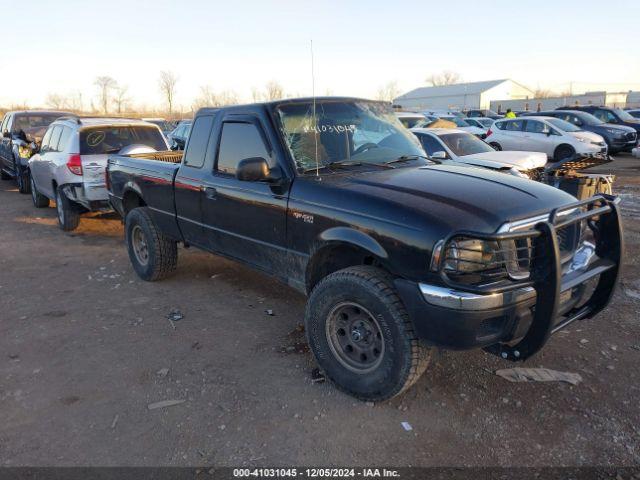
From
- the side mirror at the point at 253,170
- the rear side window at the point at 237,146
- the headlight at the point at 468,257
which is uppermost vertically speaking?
the rear side window at the point at 237,146

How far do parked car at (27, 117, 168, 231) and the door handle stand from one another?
3373 millimetres

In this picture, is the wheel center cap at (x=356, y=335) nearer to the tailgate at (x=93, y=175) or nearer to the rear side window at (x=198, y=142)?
the rear side window at (x=198, y=142)

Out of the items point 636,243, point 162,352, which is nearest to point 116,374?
point 162,352

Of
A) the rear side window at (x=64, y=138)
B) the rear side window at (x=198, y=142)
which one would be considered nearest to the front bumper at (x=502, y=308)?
the rear side window at (x=198, y=142)

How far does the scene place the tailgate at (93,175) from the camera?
7.52 metres

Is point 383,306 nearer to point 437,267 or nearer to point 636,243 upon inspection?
point 437,267

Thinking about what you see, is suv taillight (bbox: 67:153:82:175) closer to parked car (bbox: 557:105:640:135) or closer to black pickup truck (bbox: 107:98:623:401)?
black pickup truck (bbox: 107:98:623:401)

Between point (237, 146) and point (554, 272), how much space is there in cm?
270

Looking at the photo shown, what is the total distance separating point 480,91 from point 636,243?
77.6 m

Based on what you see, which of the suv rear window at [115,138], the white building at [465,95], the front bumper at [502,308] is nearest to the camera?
the front bumper at [502,308]

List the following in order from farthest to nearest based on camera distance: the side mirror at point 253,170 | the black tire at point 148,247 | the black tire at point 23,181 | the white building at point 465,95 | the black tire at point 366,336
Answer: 1. the white building at point 465,95
2. the black tire at point 23,181
3. the black tire at point 148,247
4. the side mirror at point 253,170
5. the black tire at point 366,336

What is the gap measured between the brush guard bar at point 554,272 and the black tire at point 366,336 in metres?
0.43

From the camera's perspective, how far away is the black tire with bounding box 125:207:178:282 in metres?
5.50

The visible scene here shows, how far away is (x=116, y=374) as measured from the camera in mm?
3758
